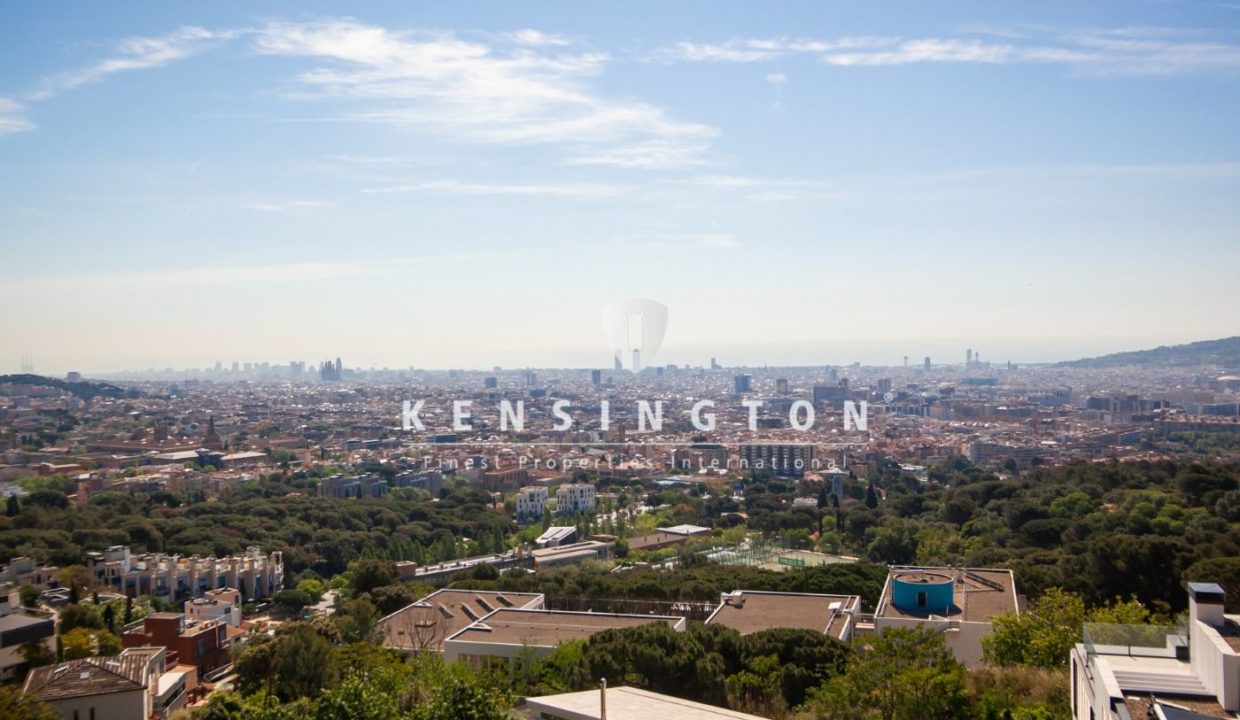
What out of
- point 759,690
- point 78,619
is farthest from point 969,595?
point 78,619

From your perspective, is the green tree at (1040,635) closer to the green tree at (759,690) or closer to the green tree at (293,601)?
the green tree at (759,690)

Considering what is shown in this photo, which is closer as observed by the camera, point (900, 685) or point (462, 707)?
point (462, 707)

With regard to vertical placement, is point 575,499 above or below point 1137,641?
below

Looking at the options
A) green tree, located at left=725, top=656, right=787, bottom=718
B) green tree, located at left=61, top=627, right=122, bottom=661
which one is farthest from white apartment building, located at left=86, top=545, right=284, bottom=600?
green tree, located at left=725, top=656, right=787, bottom=718

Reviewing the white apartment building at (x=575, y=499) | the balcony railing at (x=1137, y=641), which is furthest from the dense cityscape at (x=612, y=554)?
the white apartment building at (x=575, y=499)

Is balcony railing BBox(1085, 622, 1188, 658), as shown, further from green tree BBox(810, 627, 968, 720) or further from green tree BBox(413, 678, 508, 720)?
green tree BBox(413, 678, 508, 720)

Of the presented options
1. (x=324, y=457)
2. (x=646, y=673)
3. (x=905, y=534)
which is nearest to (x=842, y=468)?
(x=905, y=534)

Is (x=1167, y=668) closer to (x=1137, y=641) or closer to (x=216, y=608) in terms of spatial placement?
(x=1137, y=641)
